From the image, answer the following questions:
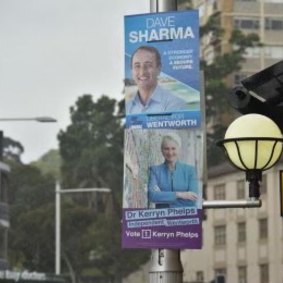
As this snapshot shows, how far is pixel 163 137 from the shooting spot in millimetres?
8750

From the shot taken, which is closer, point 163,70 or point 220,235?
point 163,70

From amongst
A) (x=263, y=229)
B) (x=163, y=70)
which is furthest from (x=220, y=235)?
(x=163, y=70)

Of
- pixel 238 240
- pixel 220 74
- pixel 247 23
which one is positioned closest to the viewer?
pixel 238 240

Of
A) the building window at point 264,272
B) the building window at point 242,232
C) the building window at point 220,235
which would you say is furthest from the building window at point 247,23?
the building window at point 264,272

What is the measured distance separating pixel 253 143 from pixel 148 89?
1452 millimetres

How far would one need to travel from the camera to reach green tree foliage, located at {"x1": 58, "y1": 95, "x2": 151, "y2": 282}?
90.4 metres

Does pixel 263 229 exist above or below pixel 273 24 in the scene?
below

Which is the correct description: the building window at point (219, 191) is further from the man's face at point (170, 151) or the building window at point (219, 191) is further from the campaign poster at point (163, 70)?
the man's face at point (170, 151)

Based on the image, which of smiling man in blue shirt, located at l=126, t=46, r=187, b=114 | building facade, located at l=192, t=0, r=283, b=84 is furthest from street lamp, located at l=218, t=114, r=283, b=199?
building facade, located at l=192, t=0, r=283, b=84

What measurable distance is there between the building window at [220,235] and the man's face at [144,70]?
8088cm

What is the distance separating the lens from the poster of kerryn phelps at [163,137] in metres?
8.70

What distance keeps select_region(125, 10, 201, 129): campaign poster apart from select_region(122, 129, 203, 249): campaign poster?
130 mm

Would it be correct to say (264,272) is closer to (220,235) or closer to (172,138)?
(220,235)

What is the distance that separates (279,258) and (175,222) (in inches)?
2924
